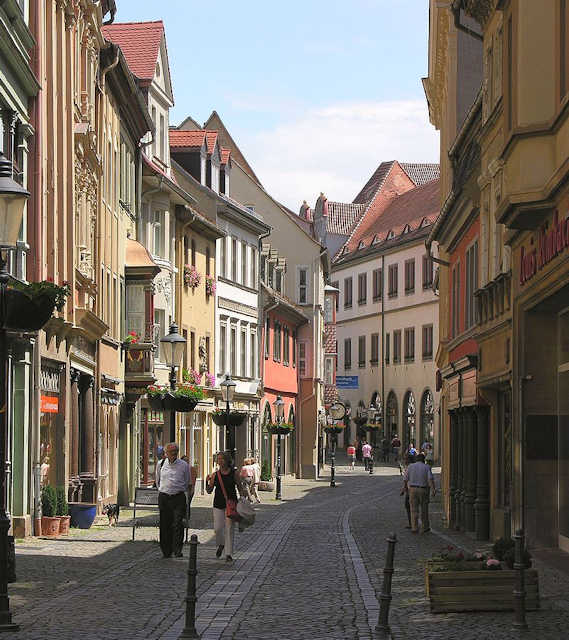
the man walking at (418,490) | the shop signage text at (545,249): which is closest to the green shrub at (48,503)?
the man walking at (418,490)

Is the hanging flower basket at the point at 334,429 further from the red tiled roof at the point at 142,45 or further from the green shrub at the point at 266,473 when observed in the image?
the red tiled roof at the point at 142,45

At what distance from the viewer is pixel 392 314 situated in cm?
9488

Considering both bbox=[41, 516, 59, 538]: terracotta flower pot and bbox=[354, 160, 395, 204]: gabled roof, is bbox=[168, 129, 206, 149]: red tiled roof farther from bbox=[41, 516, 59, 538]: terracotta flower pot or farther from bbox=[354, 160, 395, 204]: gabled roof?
bbox=[354, 160, 395, 204]: gabled roof

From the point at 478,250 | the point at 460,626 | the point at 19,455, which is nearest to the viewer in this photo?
the point at 460,626

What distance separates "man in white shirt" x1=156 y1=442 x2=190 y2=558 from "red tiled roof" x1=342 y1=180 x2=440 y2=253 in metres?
68.2

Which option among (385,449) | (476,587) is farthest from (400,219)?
(476,587)

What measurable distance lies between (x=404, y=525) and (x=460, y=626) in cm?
2109

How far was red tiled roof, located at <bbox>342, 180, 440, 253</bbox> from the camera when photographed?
93.9 meters

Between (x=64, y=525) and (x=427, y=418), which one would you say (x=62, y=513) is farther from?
(x=427, y=418)

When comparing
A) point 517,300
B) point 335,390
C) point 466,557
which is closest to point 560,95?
point 517,300

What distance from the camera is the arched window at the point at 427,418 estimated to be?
8619 centimetres

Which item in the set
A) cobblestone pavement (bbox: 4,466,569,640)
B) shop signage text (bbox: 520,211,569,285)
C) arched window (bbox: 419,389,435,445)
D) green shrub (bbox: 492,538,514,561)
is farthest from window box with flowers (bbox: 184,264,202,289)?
arched window (bbox: 419,389,435,445)

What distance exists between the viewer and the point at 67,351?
3003cm

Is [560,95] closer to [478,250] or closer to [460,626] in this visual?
[460,626]
